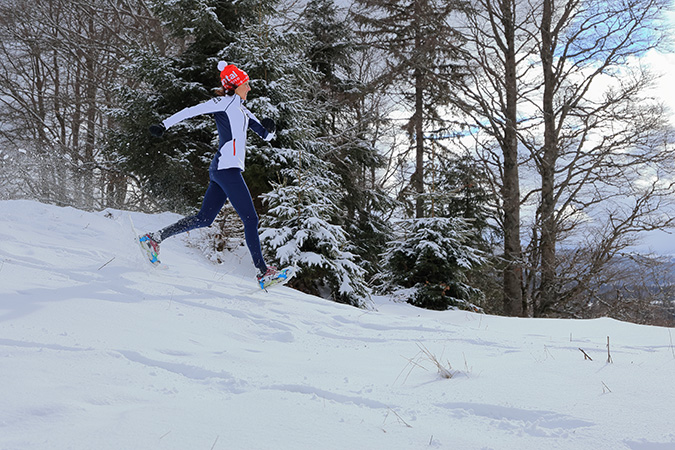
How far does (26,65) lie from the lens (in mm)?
16047

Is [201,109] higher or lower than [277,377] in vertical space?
higher

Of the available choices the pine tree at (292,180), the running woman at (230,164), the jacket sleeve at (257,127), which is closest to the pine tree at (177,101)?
the pine tree at (292,180)

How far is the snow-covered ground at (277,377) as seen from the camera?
4.34 ft

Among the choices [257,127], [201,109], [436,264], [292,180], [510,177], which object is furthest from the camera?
[510,177]

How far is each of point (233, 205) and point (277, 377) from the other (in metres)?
2.41

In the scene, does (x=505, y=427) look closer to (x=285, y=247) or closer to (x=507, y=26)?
(x=285, y=247)

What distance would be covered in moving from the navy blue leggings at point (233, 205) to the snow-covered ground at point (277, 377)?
0.69 metres

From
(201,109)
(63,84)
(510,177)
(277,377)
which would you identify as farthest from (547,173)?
(63,84)

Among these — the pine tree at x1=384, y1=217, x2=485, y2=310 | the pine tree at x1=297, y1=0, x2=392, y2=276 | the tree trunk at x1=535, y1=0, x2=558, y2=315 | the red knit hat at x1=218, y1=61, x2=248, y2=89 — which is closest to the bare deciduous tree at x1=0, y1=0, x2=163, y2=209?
the pine tree at x1=297, y1=0, x2=392, y2=276

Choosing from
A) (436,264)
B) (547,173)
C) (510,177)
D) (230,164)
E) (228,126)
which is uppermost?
(547,173)

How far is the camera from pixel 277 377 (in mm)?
1949

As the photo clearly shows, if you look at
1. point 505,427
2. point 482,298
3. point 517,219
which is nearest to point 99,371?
point 505,427

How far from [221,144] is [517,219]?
1100cm

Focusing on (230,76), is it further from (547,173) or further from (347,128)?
(547,173)
